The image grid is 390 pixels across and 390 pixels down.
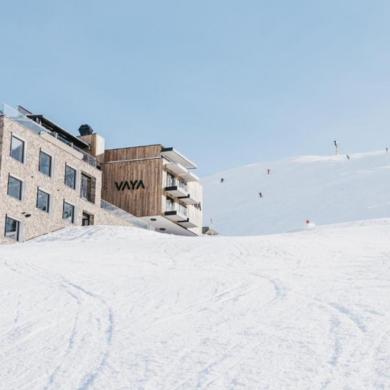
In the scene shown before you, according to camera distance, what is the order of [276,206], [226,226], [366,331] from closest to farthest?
[366,331], [226,226], [276,206]

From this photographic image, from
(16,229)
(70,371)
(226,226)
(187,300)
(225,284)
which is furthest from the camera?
(226,226)

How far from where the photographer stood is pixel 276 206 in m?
81.4

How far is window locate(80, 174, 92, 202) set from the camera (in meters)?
44.8

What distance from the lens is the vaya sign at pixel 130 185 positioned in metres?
55.3

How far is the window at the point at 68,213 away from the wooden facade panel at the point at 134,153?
15.1m

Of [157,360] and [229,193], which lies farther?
[229,193]

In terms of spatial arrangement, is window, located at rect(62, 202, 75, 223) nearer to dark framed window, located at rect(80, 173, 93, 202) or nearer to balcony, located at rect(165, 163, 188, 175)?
dark framed window, located at rect(80, 173, 93, 202)

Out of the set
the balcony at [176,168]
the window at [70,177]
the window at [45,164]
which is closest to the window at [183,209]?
the balcony at [176,168]

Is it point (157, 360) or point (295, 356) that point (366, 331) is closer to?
point (295, 356)

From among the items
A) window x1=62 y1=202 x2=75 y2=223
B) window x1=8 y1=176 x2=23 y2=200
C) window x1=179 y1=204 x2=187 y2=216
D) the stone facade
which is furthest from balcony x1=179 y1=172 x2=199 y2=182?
window x1=8 y1=176 x2=23 y2=200

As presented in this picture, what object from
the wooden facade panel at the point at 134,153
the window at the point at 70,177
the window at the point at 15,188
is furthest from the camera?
the wooden facade panel at the point at 134,153

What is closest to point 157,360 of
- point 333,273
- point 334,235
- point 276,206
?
point 333,273

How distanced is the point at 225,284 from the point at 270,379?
6.30 m

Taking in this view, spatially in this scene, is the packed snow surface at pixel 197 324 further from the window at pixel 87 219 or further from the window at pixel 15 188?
the window at pixel 87 219
